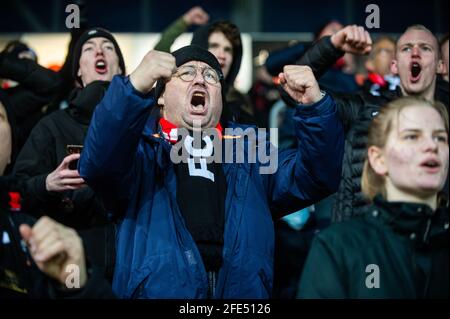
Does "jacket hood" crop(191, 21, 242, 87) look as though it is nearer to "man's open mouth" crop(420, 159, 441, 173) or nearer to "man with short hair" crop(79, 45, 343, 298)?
"man with short hair" crop(79, 45, 343, 298)

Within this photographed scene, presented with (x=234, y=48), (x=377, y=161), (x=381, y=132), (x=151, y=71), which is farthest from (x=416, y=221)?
(x=234, y=48)

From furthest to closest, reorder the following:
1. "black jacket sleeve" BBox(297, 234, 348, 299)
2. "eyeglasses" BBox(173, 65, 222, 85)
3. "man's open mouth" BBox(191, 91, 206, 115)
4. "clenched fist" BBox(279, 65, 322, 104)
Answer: "eyeglasses" BBox(173, 65, 222, 85), "man's open mouth" BBox(191, 91, 206, 115), "clenched fist" BBox(279, 65, 322, 104), "black jacket sleeve" BBox(297, 234, 348, 299)

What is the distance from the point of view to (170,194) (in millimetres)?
4094

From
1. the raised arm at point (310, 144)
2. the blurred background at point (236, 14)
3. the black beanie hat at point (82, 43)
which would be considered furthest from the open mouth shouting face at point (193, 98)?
the blurred background at point (236, 14)

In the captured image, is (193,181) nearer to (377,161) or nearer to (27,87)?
(377,161)

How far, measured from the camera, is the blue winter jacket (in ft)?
12.6

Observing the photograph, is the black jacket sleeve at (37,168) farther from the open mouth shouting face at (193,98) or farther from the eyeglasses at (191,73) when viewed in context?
the eyeglasses at (191,73)

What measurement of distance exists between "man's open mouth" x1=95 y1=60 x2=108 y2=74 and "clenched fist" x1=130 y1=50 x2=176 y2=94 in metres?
1.88

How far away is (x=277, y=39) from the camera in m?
11.6

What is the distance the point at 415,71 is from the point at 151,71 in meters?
2.26

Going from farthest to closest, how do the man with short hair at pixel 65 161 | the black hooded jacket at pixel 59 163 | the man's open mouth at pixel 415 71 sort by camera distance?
the man's open mouth at pixel 415 71
the black hooded jacket at pixel 59 163
the man with short hair at pixel 65 161

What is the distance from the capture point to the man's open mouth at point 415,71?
545 cm

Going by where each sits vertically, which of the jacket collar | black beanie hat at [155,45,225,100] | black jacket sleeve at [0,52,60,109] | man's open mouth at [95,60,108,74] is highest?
black beanie hat at [155,45,225,100]

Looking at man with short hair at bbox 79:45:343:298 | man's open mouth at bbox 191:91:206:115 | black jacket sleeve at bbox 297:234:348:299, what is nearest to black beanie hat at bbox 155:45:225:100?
man with short hair at bbox 79:45:343:298
